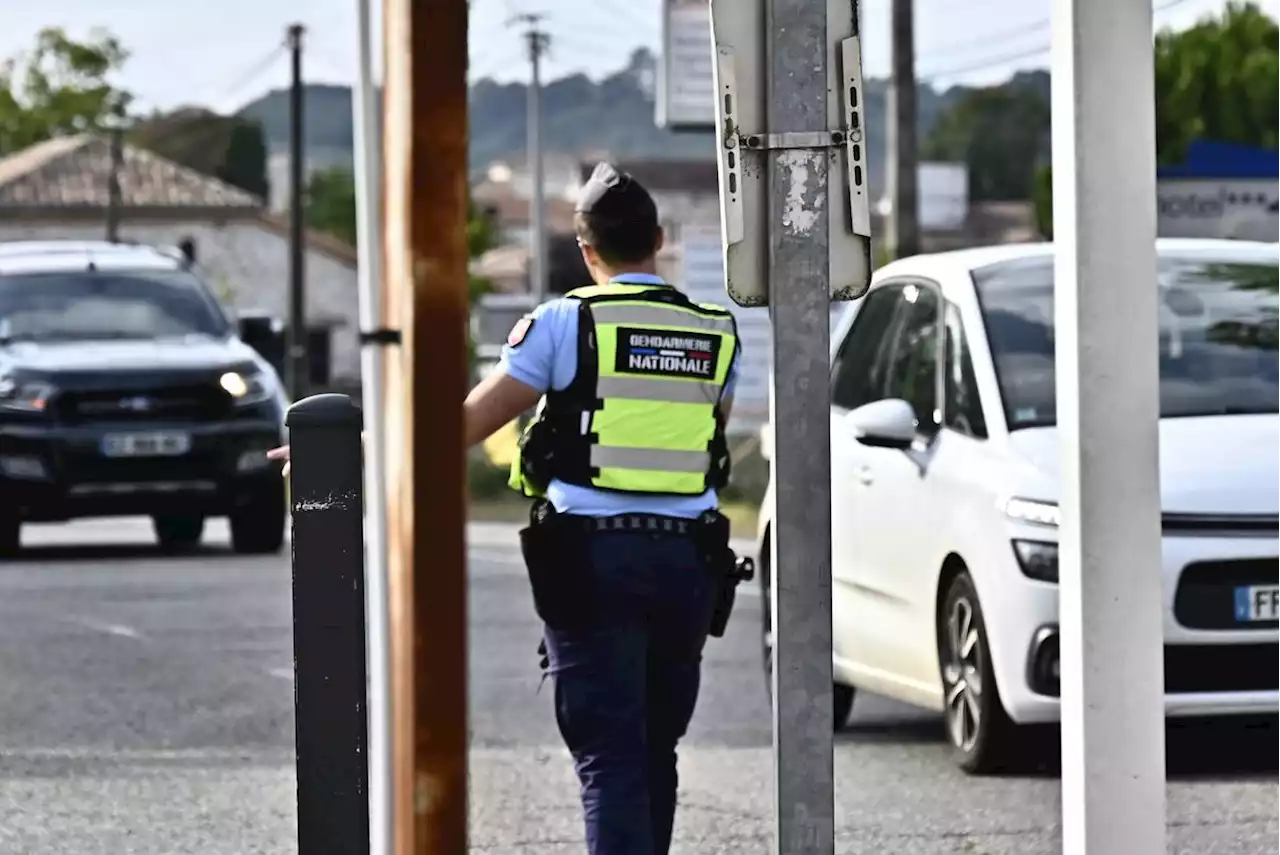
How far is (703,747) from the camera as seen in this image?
30.8 feet

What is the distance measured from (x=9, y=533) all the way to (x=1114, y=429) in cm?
1388

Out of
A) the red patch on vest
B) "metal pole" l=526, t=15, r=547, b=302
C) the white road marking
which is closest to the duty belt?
the red patch on vest

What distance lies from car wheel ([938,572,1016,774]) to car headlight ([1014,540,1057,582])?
0.75 feet

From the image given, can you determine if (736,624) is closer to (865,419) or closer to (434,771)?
(865,419)

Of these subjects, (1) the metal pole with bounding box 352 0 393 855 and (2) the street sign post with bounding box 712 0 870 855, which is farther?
(1) the metal pole with bounding box 352 0 393 855

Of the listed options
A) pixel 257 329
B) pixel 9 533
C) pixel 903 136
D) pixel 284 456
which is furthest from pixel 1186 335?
pixel 903 136

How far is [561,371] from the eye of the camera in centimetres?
565

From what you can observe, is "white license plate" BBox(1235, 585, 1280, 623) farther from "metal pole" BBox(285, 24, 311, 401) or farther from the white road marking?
"metal pole" BBox(285, 24, 311, 401)

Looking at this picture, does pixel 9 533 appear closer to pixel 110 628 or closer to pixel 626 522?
pixel 110 628

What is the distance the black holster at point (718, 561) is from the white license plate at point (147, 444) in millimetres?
11694

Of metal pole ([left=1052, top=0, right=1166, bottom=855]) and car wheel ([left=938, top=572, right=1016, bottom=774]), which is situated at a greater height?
metal pole ([left=1052, top=0, right=1166, bottom=855])

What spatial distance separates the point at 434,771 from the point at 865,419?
4.00 metres

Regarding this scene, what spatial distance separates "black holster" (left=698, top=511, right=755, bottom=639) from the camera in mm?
5699

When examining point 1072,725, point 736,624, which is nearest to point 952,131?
point 736,624
